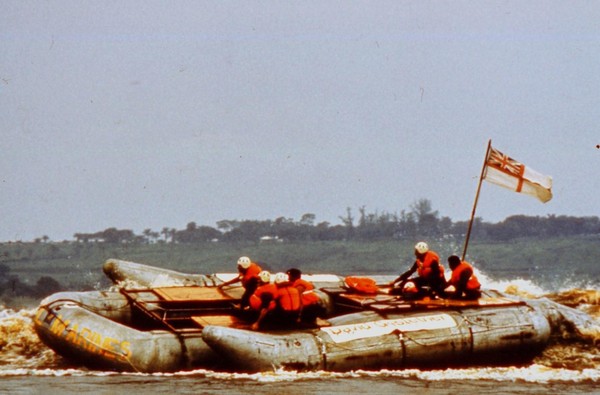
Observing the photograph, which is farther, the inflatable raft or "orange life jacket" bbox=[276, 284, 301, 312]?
"orange life jacket" bbox=[276, 284, 301, 312]

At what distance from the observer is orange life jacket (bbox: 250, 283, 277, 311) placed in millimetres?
17672

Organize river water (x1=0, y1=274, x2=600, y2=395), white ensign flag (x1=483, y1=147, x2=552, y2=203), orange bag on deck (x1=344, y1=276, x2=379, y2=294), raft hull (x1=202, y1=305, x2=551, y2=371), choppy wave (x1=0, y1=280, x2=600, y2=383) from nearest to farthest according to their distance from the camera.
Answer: river water (x1=0, y1=274, x2=600, y2=395)
raft hull (x1=202, y1=305, x2=551, y2=371)
choppy wave (x1=0, y1=280, x2=600, y2=383)
orange bag on deck (x1=344, y1=276, x2=379, y2=294)
white ensign flag (x1=483, y1=147, x2=552, y2=203)

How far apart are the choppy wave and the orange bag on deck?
3325mm

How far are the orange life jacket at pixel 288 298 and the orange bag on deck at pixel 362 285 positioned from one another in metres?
3.44

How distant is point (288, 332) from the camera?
17.4 m

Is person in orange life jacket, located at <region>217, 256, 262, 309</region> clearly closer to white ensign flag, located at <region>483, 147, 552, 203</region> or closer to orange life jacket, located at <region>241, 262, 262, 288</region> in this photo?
orange life jacket, located at <region>241, 262, 262, 288</region>

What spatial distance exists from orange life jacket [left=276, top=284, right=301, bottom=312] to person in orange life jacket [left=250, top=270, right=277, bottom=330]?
11 centimetres

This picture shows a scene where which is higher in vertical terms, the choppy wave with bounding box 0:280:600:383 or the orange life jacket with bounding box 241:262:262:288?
the orange life jacket with bounding box 241:262:262:288

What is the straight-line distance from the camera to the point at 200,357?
17.4m

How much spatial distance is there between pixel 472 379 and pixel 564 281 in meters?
97.5

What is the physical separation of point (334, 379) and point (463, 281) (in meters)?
4.73

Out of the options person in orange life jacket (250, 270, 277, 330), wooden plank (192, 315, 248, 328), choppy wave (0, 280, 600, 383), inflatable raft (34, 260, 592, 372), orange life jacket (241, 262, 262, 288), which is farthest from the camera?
orange life jacket (241, 262, 262, 288)

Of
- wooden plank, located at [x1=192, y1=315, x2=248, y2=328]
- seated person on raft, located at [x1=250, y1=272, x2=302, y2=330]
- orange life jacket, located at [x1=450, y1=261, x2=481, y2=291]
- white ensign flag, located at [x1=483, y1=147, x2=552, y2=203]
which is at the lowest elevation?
wooden plank, located at [x1=192, y1=315, x2=248, y2=328]

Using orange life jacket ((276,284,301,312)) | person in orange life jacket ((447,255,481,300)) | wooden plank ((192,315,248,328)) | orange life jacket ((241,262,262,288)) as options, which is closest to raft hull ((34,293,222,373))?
wooden plank ((192,315,248,328))
